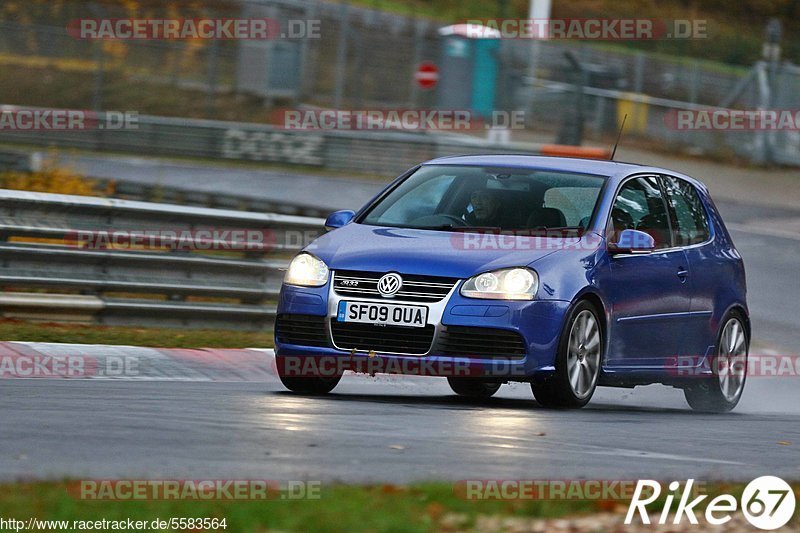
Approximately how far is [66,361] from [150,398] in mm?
2109

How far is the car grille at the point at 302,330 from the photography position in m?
9.37


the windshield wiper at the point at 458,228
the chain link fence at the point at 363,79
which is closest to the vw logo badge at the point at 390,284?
the windshield wiper at the point at 458,228

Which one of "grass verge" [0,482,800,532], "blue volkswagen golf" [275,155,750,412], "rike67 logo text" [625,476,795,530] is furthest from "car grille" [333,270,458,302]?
"grass verge" [0,482,800,532]

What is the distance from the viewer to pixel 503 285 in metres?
9.10

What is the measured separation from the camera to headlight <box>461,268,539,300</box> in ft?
29.8

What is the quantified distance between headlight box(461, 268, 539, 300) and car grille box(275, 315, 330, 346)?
88 centimetres

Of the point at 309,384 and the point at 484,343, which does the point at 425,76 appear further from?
the point at 484,343

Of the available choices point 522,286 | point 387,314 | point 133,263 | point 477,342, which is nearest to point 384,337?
point 387,314

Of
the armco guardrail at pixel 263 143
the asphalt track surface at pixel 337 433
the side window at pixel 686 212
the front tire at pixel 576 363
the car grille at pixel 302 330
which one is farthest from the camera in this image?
the armco guardrail at pixel 263 143

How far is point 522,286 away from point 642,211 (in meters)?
1.76

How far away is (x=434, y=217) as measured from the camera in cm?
1010

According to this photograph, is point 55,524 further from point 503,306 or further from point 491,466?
point 503,306

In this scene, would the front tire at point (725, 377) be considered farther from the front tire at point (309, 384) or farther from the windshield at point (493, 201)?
the front tire at point (309, 384)

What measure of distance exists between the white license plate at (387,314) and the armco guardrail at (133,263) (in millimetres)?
3896
